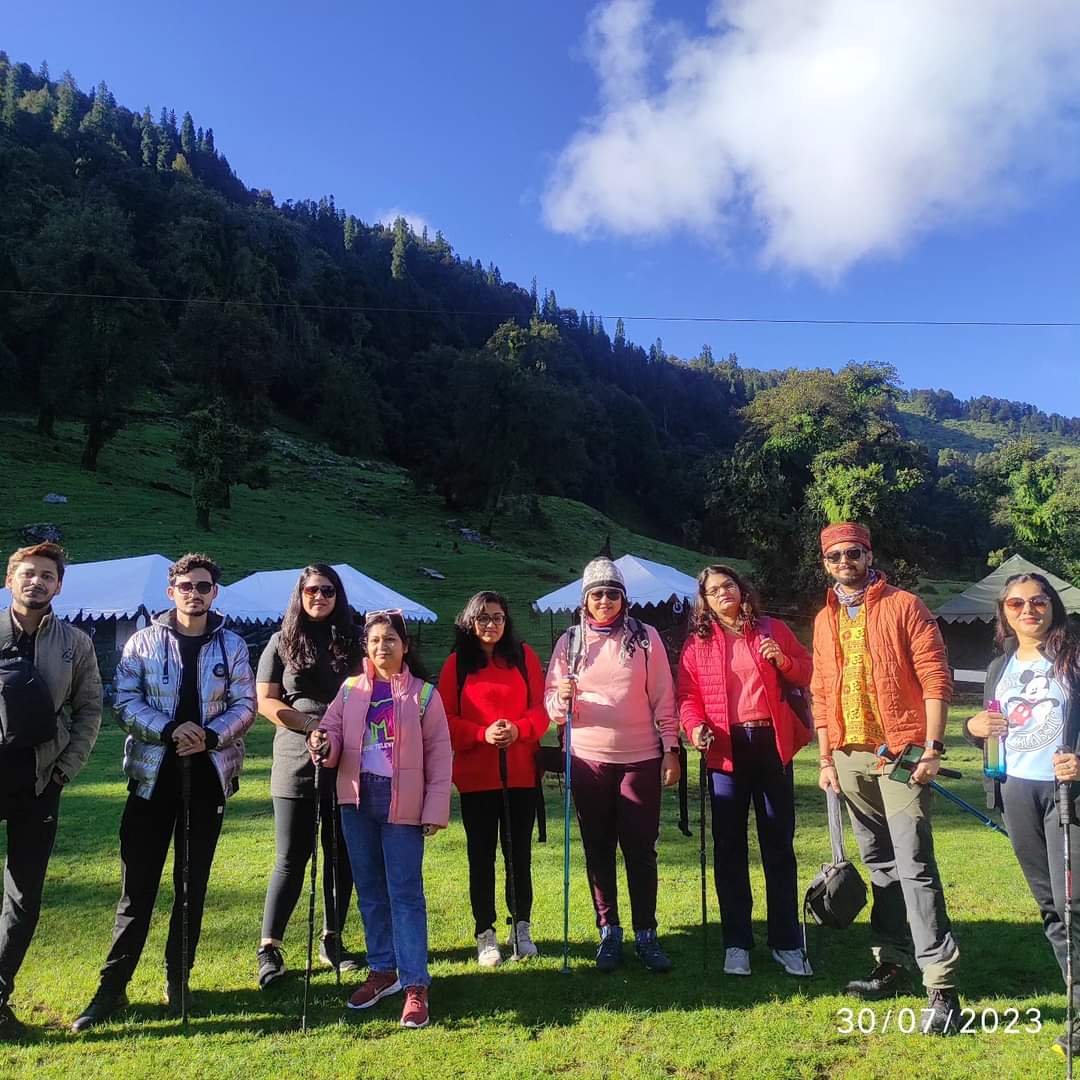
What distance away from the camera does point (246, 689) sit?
3766 millimetres

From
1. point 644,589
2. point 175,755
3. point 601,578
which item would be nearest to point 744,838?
point 601,578

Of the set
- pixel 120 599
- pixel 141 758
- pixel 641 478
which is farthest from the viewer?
pixel 641 478

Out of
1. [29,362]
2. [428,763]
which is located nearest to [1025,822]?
[428,763]

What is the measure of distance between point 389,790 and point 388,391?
79.1 meters

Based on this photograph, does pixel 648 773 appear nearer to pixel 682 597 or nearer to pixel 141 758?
pixel 141 758

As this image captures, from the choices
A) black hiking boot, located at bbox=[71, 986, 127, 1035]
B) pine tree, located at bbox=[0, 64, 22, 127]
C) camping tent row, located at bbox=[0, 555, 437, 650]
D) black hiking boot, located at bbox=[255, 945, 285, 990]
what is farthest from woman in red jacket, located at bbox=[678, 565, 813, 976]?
pine tree, located at bbox=[0, 64, 22, 127]

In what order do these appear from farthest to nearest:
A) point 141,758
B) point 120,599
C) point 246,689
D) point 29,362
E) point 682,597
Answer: point 29,362 → point 682,597 → point 120,599 → point 246,689 → point 141,758

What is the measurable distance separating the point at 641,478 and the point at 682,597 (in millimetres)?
60829

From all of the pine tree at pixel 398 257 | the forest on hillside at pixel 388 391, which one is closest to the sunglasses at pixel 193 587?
the forest on hillside at pixel 388 391

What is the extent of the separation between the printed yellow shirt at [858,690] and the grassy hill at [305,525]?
16.5 meters

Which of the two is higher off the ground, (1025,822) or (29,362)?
(29,362)

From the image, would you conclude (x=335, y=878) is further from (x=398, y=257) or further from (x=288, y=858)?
(x=398, y=257)

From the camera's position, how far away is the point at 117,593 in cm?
1536

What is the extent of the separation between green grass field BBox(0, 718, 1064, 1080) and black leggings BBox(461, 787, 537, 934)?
0.94ft
